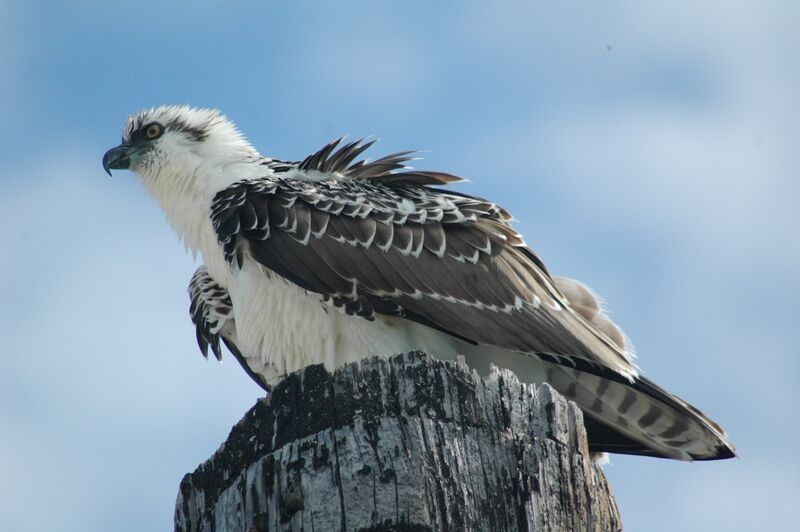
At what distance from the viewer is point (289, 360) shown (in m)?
8.19

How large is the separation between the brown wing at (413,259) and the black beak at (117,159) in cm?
167

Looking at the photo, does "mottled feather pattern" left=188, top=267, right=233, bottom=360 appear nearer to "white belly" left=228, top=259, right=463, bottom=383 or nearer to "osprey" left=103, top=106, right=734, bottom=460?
"osprey" left=103, top=106, right=734, bottom=460

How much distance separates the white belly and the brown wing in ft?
0.44

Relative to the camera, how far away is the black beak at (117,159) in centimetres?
1003

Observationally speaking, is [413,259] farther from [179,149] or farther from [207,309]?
[179,149]

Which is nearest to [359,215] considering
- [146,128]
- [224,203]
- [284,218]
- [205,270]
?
[284,218]

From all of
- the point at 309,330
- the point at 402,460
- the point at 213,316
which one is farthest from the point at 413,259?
the point at 402,460

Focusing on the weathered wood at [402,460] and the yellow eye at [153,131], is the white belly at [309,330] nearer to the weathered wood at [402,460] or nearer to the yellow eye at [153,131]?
the yellow eye at [153,131]

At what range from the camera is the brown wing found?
7.95m

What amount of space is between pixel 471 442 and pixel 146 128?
625 cm

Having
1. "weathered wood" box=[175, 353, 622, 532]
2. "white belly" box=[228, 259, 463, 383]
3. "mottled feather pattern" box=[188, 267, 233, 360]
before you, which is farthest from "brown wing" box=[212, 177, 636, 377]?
"weathered wood" box=[175, 353, 622, 532]

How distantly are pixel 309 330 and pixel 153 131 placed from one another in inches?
118

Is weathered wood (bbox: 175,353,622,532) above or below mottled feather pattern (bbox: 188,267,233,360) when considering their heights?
below

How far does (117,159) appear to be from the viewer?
10055 mm
